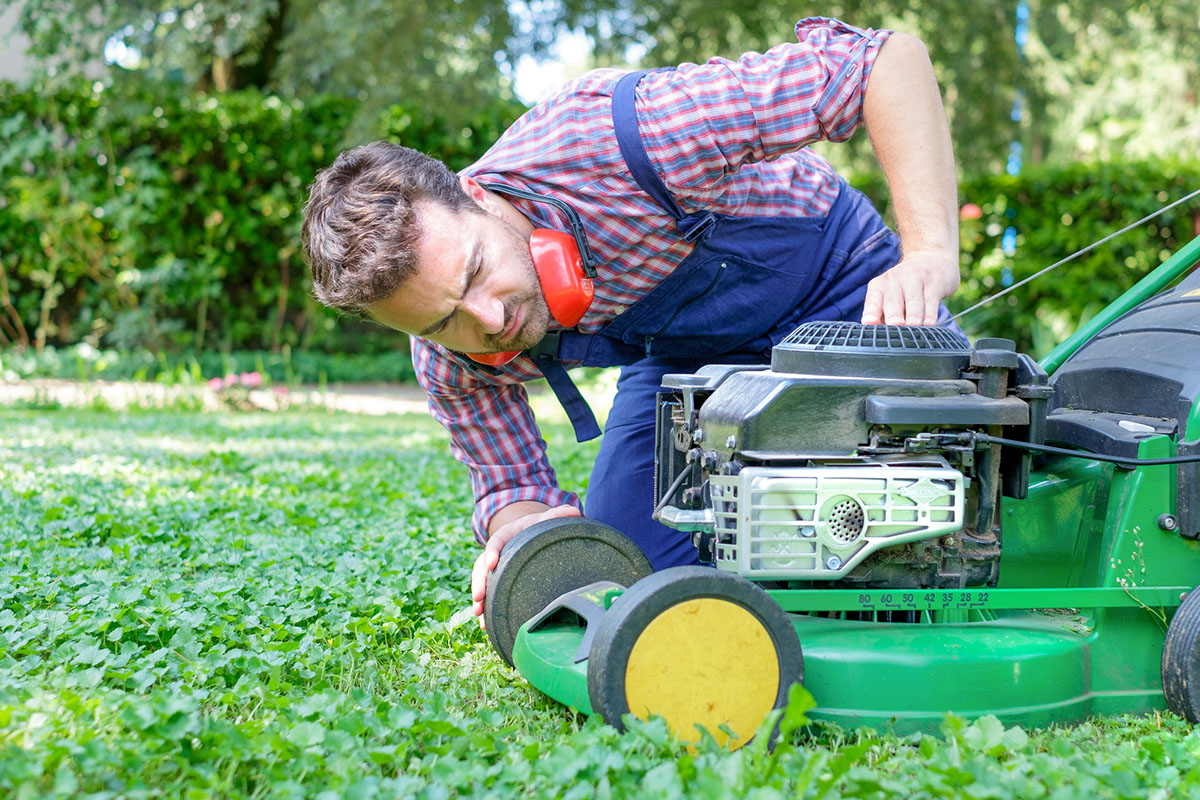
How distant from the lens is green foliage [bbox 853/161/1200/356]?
8477mm

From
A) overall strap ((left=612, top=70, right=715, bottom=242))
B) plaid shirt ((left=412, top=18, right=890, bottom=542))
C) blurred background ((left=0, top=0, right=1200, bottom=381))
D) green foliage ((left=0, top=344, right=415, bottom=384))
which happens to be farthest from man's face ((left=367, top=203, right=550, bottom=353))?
blurred background ((left=0, top=0, right=1200, bottom=381))

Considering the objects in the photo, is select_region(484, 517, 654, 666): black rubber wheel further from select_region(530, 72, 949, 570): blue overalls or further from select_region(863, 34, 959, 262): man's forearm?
select_region(863, 34, 959, 262): man's forearm

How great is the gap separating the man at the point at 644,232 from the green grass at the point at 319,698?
391mm

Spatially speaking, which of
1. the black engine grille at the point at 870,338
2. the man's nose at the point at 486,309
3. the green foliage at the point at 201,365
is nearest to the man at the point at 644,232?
the man's nose at the point at 486,309

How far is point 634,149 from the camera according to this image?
2.36 meters

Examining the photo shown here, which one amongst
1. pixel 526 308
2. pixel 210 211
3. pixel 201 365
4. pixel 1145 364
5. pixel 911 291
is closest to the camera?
pixel 911 291

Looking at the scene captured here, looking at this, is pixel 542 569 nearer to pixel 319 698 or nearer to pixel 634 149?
pixel 319 698

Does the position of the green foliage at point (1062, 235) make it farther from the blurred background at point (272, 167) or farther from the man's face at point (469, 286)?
the man's face at point (469, 286)

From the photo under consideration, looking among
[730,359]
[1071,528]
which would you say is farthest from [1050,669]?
[730,359]

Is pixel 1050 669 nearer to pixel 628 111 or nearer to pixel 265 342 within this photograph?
pixel 628 111

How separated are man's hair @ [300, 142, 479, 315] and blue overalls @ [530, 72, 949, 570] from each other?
42 centimetres

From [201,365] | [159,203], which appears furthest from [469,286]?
[159,203]

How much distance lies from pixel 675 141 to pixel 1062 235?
7.23 metres

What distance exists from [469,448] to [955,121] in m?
8.73
